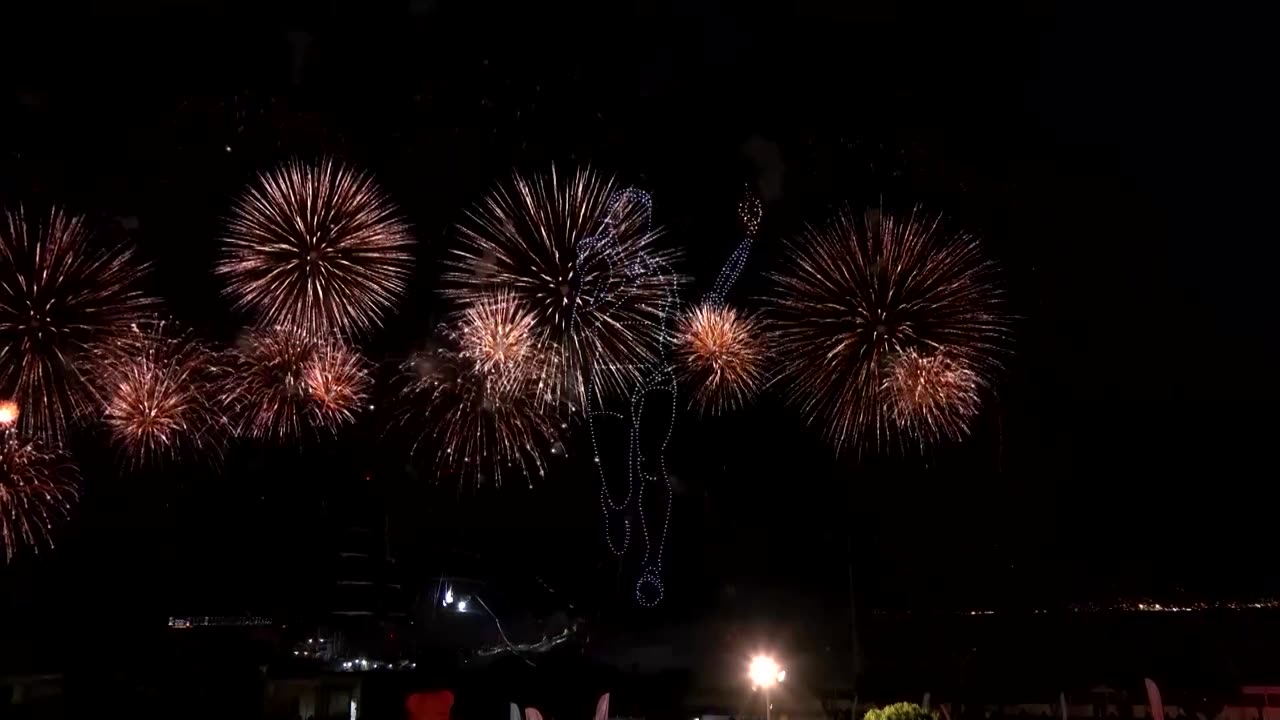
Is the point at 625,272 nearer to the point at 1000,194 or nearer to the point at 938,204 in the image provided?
the point at 938,204

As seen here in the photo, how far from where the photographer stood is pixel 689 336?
15953 mm

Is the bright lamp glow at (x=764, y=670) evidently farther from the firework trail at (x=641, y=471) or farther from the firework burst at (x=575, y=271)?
the firework trail at (x=641, y=471)

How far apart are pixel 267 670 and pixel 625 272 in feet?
38.4

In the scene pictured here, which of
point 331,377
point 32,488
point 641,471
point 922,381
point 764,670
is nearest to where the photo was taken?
point 764,670

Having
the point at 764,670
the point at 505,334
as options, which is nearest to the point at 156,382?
the point at 505,334

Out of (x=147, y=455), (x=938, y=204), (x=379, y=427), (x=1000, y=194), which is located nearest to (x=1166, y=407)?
(x=1000, y=194)

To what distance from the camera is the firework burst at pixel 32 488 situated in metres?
15.5

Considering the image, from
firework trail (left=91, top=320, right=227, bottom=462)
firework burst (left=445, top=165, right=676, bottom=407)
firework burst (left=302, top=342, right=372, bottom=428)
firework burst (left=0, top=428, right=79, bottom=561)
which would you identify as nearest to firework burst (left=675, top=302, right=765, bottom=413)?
firework burst (left=445, top=165, right=676, bottom=407)

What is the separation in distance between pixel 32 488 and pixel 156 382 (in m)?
5.25

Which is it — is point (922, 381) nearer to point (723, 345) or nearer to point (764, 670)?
point (723, 345)

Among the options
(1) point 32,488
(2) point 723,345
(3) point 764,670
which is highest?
(2) point 723,345

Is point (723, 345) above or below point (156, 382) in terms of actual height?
above

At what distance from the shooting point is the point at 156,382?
15609 mm

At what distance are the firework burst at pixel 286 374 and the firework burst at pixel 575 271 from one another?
326 centimetres
